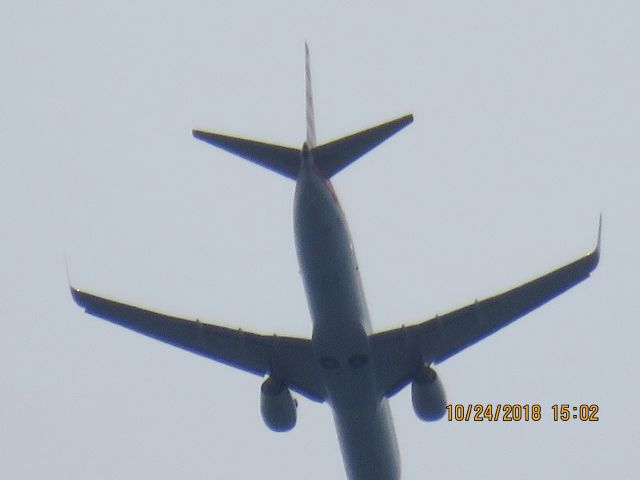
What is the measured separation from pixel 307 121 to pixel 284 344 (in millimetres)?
6288

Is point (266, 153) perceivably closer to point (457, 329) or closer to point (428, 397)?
point (457, 329)

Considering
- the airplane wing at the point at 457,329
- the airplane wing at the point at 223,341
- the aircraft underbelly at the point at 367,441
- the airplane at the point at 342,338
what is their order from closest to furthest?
the airplane at the point at 342,338 → the airplane wing at the point at 457,329 → the airplane wing at the point at 223,341 → the aircraft underbelly at the point at 367,441

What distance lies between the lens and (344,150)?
35.3 meters

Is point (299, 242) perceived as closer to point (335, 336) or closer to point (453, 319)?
point (335, 336)

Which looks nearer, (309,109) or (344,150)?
(344,150)

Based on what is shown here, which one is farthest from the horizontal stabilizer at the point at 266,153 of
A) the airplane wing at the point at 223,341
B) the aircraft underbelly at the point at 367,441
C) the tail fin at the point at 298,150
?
the aircraft underbelly at the point at 367,441

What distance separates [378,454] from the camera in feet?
135

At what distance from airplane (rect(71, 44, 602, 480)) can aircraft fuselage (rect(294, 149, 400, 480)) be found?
1.4 inches

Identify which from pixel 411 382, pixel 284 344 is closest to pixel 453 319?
pixel 411 382

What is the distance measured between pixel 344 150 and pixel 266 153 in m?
1.95

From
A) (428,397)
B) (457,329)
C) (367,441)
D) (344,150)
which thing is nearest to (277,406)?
(367,441)

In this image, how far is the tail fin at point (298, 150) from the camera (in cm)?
3453

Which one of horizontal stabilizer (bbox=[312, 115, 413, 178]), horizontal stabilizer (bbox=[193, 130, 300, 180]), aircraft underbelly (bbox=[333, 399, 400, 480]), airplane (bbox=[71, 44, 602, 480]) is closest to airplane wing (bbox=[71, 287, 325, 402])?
airplane (bbox=[71, 44, 602, 480])

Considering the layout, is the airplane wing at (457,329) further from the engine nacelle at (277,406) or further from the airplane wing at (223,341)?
the engine nacelle at (277,406)
